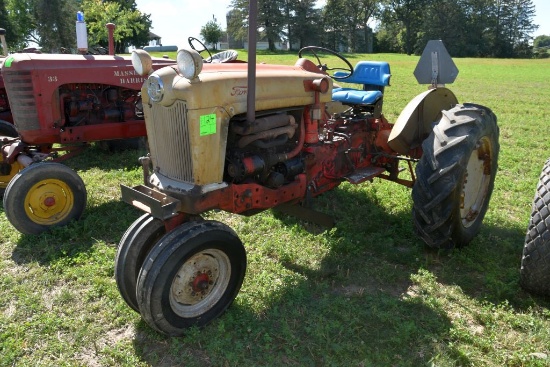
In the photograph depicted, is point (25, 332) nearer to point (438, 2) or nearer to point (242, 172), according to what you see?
point (242, 172)

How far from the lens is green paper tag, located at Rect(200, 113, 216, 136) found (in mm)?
2766

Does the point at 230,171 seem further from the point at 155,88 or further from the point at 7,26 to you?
the point at 7,26

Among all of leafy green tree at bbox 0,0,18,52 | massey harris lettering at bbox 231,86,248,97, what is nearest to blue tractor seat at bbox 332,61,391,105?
massey harris lettering at bbox 231,86,248,97

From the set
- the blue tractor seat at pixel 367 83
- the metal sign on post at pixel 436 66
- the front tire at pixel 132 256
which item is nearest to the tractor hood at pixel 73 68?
the blue tractor seat at pixel 367 83

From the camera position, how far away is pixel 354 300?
10.7 feet

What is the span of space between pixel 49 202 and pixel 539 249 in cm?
415

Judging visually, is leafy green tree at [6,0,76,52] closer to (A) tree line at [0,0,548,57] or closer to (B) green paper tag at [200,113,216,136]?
(A) tree line at [0,0,548,57]

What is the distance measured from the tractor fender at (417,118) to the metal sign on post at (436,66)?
0.15 meters

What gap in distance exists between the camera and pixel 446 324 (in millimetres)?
2984

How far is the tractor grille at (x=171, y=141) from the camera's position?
2.82m

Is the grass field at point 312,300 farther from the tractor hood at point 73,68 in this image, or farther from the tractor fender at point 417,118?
the tractor hood at point 73,68

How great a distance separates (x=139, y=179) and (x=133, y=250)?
3.15 m

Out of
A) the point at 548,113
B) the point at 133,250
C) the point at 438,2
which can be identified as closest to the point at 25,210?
the point at 133,250

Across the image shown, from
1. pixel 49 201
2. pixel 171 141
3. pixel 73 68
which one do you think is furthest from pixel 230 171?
pixel 73 68
